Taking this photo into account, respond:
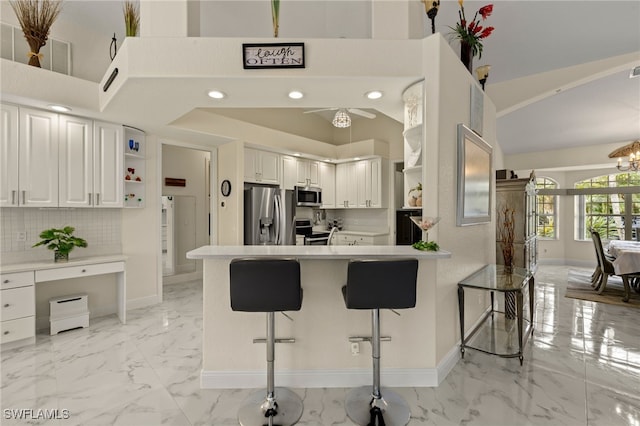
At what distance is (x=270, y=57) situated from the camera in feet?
7.41

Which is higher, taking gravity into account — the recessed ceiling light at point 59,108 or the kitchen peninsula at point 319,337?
the recessed ceiling light at point 59,108

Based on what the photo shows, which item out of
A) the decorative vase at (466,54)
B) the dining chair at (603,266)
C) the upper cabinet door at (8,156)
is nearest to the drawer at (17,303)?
the upper cabinet door at (8,156)

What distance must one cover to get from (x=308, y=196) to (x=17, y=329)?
165 inches

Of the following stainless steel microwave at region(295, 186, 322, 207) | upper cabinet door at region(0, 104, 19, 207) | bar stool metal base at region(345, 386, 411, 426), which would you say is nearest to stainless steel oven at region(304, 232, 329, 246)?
stainless steel microwave at region(295, 186, 322, 207)

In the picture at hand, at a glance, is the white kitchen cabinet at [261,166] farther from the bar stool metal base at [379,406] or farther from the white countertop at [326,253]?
the bar stool metal base at [379,406]

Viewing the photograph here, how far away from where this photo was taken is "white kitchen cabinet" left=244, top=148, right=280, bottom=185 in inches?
185

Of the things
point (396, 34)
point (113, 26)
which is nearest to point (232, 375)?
point (396, 34)

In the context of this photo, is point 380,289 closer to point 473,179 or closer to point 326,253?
point 326,253

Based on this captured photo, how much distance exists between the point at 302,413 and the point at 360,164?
15.3 ft

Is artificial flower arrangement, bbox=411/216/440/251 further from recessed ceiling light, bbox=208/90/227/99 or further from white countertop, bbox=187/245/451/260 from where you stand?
recessed ceiling light, bbox=208/90/227/99

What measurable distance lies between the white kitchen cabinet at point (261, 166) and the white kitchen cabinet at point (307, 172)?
52 cm

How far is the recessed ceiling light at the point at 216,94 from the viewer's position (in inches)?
100

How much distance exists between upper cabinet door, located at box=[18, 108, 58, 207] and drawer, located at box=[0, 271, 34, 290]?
73 centimetres

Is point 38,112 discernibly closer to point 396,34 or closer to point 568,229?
point 396,34
